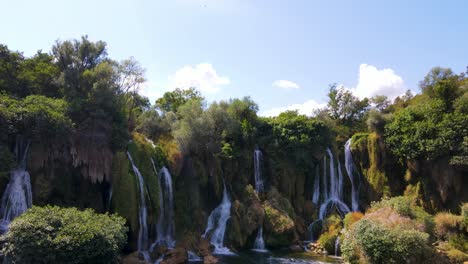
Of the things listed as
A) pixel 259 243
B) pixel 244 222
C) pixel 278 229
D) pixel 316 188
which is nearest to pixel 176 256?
pixel 244 222

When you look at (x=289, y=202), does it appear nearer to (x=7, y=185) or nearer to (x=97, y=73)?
(x=97, y=73)

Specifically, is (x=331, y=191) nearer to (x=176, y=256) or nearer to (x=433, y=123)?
(x=433, y=123)

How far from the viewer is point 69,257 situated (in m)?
17.9

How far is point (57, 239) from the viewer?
17797 millimetres

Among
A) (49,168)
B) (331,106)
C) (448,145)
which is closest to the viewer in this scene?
(49,168)

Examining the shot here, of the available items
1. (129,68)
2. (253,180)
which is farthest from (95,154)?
(253,180)

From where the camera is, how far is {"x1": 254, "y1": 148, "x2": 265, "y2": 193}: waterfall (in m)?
38.6

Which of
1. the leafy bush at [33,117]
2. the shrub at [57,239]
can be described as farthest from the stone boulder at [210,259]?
the leafy bush at [33,117]

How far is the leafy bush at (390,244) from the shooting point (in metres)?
22.0

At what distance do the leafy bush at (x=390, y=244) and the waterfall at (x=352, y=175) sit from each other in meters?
17.6

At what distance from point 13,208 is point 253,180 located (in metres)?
22.4

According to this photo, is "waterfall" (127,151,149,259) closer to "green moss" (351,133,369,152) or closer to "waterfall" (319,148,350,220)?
"waterfall" (319,148,350,220)

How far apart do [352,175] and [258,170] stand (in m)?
11.1

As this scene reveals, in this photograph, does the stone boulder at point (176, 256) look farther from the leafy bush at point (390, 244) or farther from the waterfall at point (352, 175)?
the waterfall at point (352, 175)
